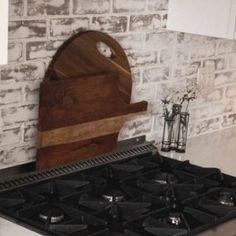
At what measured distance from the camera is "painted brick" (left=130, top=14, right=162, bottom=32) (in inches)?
98.8

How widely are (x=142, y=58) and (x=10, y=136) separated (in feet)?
2.29

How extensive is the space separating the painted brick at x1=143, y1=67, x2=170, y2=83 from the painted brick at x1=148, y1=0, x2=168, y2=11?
0.25 m

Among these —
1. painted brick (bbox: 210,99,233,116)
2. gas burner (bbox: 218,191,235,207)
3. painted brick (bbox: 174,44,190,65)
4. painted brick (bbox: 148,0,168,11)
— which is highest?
painted brick (bbox: 148,0,168,11)

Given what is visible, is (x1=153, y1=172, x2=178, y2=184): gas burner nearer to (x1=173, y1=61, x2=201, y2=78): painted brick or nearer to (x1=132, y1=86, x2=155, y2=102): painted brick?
(x1=132, y1=86, x2=155, y2=102): painted brick

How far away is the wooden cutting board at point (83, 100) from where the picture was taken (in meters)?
2.19

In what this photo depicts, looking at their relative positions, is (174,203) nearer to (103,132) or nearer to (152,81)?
(103,132)

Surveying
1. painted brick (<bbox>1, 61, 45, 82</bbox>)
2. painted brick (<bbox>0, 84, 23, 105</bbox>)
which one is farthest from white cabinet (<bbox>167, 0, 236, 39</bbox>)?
painted brick (<bbox>0, 84, 23, 105</bbox>)

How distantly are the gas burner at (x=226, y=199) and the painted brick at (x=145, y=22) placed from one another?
0.74 m

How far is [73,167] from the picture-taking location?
90.5 inches

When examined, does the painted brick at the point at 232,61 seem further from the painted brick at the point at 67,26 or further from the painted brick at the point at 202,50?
the painted brick at the point at 67,26

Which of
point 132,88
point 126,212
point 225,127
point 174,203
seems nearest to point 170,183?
point 174,203

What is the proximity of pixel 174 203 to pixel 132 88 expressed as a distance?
63 cm

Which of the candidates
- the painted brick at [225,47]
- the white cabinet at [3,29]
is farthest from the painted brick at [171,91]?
the white cabinet at [3,29]

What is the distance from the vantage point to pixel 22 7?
2.07 m
